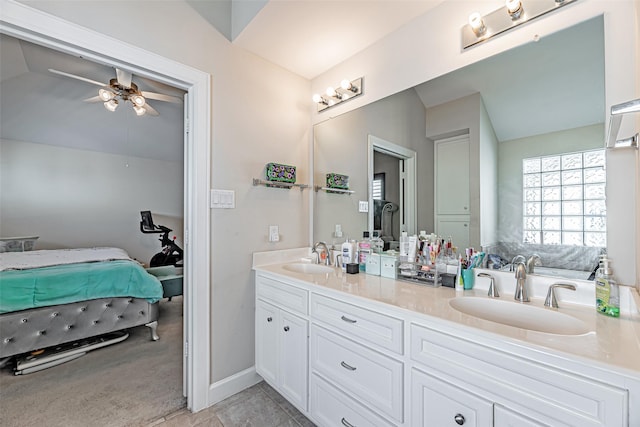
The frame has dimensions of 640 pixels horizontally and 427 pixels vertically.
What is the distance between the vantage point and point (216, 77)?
5.90 feet

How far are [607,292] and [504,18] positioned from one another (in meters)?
1.28

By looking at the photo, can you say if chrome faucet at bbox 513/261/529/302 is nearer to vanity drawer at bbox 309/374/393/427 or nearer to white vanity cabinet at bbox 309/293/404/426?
white vanity cabinet at bbox 309/293/404/426

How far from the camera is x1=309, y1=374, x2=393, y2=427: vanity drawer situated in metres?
1.17

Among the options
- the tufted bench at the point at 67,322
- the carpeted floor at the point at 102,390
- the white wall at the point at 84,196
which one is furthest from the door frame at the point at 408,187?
the white wall at the point at 84,196

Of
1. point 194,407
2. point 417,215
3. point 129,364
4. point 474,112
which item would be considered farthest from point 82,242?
point 474,112

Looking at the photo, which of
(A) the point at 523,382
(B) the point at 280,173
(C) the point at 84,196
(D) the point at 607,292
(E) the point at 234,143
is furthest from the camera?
(C) the point at 84,196

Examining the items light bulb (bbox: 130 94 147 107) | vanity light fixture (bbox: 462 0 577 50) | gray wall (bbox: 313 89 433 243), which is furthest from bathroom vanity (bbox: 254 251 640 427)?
light bulb (bbox: 130 94 147 107)

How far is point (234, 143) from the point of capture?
187 centimetres

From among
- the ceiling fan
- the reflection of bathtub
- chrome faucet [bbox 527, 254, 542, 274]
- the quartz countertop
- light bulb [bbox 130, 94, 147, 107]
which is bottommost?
the quartz countertop

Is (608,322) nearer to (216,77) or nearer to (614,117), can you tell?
(614,117)

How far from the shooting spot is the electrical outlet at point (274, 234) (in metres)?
2.05

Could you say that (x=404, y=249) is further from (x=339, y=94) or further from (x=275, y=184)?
(x=339, y=94)

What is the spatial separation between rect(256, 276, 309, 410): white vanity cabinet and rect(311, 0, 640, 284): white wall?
140 centimetres

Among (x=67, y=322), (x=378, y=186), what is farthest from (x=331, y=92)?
(x=67, y=322)
